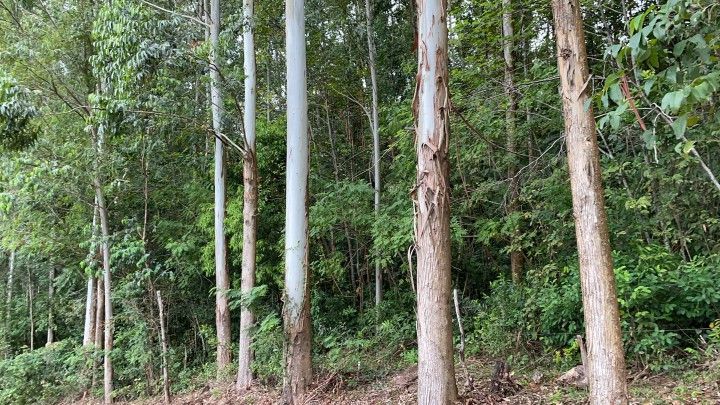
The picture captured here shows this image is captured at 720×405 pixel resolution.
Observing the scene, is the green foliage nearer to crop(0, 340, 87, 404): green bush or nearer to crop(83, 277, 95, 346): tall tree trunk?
crop(83, 277, 95, 346): tall tree trunk

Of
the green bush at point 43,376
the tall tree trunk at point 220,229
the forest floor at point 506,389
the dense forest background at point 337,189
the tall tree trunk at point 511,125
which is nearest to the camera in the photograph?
the forest floor at point 506,389

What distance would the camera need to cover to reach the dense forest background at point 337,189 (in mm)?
6070

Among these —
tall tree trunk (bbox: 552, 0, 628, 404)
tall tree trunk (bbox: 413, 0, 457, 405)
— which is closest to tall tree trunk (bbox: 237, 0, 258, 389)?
tall tree trunk (bbox: 413, 0, 457, 405)

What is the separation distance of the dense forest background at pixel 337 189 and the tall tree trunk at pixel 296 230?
0.64m

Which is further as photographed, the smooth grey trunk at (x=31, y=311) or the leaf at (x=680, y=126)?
the smooth grey trunk at (x=31, y=311)

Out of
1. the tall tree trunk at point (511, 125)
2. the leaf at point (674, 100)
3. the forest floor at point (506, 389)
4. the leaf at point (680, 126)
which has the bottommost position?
the forest floor at point (506, 389)

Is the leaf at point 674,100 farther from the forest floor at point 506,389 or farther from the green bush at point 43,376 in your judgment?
the green bush at point 43,376

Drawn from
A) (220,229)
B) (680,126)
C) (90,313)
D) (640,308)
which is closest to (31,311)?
(90,313)

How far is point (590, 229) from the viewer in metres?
3.64

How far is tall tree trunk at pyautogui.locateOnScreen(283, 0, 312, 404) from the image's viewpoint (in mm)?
6105

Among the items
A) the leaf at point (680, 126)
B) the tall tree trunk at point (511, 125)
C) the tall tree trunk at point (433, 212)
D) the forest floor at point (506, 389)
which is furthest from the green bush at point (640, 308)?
the leaf at point (680, 126)

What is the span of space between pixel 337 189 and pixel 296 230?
371cm

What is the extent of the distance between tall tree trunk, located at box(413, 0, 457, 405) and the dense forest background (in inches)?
55.3

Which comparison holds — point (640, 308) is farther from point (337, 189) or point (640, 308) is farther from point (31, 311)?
point (31, 311)
